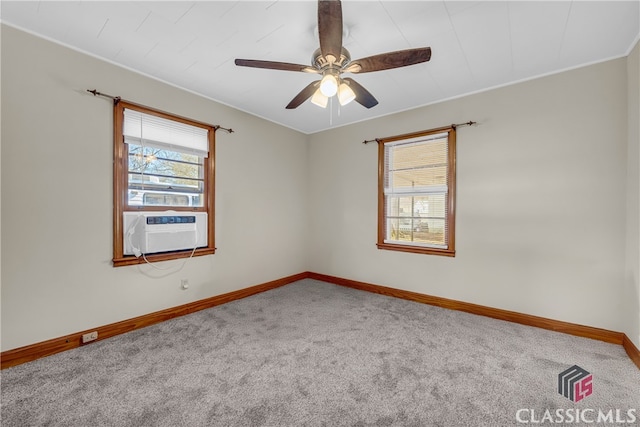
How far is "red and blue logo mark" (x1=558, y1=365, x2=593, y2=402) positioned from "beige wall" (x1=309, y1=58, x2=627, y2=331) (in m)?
0.77

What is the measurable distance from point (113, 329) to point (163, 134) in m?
1.94

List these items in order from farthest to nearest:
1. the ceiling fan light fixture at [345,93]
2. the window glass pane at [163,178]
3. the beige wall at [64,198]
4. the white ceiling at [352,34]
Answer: the window glass pane at [163,178] < the ceiling fan light fixture at [345,93] < the beige wall at [64,198] < the white ceiling at [352,34]

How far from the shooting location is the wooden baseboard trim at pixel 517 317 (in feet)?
7.56

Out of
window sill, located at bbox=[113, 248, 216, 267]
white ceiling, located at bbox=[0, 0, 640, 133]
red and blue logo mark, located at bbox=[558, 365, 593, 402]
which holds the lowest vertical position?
red and blue logo mark, located at bbox=[558, 365, 593, 402]

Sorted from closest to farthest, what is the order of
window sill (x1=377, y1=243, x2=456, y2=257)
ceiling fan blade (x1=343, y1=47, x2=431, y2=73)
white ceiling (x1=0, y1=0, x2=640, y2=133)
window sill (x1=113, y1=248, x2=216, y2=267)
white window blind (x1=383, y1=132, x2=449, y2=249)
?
ceiling fan blade (x1=343, y1=47, x2=431, y2=73), white ceiling (x1=0, y1=0, x2=640, y2=133), window sill (x1=113, y1=248, x2=216, y2=267), window sill (x1=377, y1=243, x2=456, y2=257), white window blind (x1=383, y1=132, x2=449, y2=249)

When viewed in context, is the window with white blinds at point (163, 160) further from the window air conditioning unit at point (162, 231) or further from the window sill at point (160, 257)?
the window sill at point (160, 257)

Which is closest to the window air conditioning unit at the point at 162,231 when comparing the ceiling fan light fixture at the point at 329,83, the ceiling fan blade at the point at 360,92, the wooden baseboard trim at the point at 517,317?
the ceiling fan light fixture at the point at 329,83

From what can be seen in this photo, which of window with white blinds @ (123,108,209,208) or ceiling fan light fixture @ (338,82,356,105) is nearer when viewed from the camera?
ceiling fan light fixture @ (338,82,356,105)

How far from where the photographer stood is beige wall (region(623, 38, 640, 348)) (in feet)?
6.75

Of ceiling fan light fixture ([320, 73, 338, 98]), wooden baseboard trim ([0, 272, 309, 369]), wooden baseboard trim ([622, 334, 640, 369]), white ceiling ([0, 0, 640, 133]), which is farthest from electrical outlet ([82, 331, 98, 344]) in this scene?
wooden baseboard trim ([622, 334, 640, 369])

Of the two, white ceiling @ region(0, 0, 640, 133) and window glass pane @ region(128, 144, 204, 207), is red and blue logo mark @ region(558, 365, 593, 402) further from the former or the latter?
window glass pane @ region(128, 144, 204, 207)

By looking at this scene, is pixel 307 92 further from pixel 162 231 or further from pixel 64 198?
pixel 64 198

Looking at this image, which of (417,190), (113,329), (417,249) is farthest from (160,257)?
(417,190)

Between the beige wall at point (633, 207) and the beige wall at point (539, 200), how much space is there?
8cm
